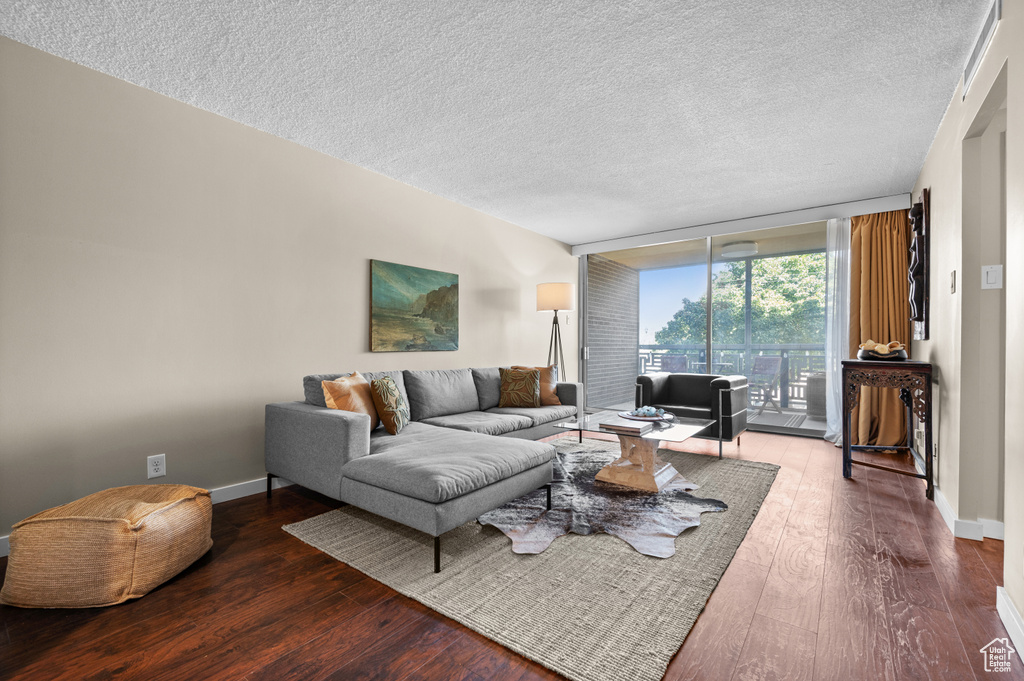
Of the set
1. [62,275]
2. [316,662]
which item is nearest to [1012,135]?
[316,662]

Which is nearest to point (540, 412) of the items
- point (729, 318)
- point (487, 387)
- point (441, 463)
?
point (487, 387)

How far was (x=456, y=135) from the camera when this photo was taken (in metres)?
3.06

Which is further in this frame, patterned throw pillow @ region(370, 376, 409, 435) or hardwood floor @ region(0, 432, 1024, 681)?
patterned throw pillow @ region(370, 376, 409, 435)

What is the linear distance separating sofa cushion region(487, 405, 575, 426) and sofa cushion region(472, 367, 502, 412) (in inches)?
3.4

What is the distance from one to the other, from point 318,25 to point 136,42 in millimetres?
899

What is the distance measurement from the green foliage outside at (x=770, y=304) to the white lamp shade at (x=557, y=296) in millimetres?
1525

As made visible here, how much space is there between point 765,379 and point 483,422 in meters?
3.37

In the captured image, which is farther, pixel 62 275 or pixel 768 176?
pixel 768 176

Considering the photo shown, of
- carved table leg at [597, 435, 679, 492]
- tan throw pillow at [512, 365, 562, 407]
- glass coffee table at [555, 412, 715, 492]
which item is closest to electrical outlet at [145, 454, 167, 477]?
glass coffee table at [555, 412, 715, 492]

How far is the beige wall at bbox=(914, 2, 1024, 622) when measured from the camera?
1.59 meters

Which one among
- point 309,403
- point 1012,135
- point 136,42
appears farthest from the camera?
point 309,403

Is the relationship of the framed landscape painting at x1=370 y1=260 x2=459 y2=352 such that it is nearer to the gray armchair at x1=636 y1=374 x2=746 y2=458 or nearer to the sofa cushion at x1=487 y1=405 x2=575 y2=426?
the sofa cushion at x1=487 y1=405 x2=575 y2=426

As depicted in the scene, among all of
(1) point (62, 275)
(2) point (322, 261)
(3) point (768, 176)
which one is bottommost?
(1) point (62, 275)

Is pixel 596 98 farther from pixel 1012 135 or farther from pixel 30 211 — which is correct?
pixel 30 211
